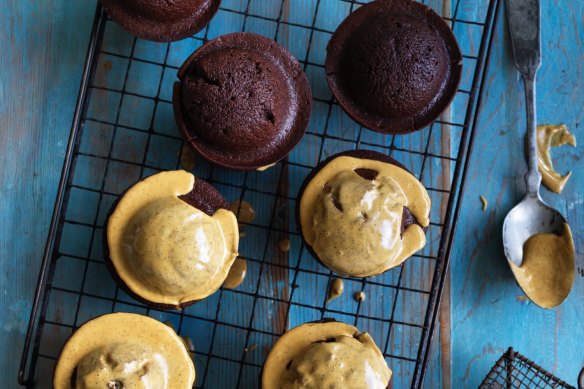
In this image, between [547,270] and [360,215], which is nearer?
[360,215]

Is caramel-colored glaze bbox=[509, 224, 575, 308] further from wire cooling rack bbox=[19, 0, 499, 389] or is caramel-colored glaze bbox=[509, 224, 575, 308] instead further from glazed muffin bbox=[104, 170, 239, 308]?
glazed muffin bbox=[104, 170, 239, 308]

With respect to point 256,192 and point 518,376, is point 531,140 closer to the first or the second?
point 518,376

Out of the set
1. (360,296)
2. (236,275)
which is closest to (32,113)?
(236,275)

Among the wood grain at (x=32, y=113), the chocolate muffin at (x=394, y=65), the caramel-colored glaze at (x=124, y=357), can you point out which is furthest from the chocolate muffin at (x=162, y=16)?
the caramel-colored glaze at (x=124, y=357)

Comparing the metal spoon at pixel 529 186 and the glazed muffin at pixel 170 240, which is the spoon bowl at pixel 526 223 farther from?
the glazed muffin at pixel 170 240

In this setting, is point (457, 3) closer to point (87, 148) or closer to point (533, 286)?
point (533, 286)

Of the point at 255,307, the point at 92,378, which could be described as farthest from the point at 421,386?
the point at 92,378
